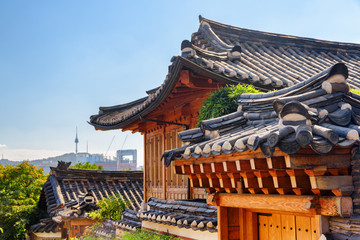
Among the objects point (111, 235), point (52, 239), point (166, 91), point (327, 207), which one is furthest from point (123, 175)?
point (327, 207)

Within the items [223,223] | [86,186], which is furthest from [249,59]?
[86,186]

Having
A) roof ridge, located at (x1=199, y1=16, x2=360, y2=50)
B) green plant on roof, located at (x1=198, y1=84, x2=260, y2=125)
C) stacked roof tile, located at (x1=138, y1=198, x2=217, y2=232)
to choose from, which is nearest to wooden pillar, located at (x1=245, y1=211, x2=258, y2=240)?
stacked roof tile, located at (x1=138, y1=198, x2=217, y2=232)

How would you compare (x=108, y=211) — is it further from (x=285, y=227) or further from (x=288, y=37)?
(x=285, y=227)

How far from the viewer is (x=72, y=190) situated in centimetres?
1995

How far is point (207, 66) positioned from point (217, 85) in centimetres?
58

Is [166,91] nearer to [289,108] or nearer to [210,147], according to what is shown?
[210,147]

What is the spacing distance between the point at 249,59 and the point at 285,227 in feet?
21.1

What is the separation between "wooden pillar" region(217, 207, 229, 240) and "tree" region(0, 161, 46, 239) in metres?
15.5

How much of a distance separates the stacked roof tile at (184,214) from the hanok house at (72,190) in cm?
689

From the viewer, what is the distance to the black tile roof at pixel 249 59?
8.59 metres

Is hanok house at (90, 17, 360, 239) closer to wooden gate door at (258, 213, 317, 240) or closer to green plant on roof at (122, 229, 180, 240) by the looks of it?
wooden gate door at (258, 213, 317, 240)

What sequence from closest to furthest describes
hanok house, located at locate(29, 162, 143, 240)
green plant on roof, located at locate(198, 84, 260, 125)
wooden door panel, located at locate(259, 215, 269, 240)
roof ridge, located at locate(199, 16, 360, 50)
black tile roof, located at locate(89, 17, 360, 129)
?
wooden door panel, located at locate(259, 215, 269, 240) → green plant on roof, located at locate(198, 84, 260, 125) → black tile roof, located at locate(89, 17, 360, 129) → roof ridge, located at locate(199, 16, 360, 50) → hanok house, located at locate(29, 162, 143, 240)

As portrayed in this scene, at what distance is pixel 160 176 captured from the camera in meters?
13.1

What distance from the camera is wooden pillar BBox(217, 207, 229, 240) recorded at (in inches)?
265
